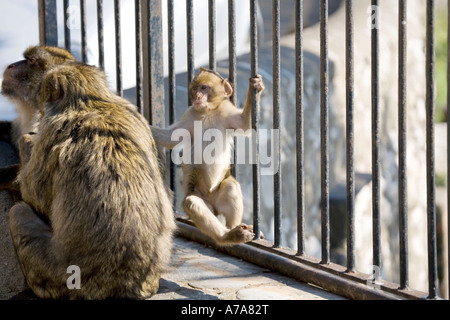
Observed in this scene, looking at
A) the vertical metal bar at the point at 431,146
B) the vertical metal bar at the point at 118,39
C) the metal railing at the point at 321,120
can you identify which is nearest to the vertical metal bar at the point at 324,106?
the metal railing at the point at 321,120

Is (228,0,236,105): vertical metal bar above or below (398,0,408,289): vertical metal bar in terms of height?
above

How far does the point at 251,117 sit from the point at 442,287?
→ 26.7ft

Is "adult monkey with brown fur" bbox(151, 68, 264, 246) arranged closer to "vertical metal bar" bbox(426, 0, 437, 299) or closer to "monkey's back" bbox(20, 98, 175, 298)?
"monkey's back" bbox(20, 98, 175, 298)

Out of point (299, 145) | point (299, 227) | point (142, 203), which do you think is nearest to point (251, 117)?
point (299, 145)

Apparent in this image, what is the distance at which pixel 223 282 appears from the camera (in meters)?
2.98

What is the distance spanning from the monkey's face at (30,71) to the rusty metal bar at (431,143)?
2054mm

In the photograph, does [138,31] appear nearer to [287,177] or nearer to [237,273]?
[237,273]

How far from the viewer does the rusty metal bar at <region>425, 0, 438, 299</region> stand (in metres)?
2.32

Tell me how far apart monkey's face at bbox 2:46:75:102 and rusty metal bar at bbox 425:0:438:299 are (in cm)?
205

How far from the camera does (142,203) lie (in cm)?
256

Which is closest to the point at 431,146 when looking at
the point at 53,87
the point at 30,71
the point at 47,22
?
the point at 53,87

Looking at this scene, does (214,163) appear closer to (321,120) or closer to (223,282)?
(223,282)

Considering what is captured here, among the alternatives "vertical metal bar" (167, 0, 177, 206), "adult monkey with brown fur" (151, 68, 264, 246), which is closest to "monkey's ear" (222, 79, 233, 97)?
"adult monkey with brown fur" (151, 68, 264, 246)

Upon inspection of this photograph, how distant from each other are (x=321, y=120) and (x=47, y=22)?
79.1 inches
